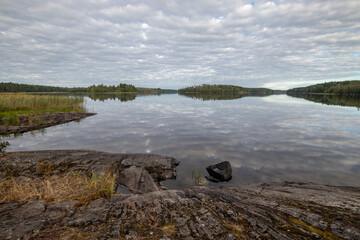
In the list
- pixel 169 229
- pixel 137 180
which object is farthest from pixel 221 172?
pixel 169 229

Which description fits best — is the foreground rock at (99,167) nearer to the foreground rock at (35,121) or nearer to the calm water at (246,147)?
the calm water at (246,147)

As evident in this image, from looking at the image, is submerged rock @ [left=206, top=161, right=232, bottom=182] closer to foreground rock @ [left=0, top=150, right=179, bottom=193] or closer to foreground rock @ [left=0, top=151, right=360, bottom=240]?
foreground rock @ [left=0, top=150, right=179, bottom=193]

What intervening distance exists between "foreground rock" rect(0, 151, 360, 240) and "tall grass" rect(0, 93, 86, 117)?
27.5m

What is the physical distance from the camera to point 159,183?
31.9 ft

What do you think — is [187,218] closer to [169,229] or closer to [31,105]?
[169,229]

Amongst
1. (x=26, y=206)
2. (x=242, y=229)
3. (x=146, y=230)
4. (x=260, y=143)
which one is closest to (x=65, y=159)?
(x=26, y=206)

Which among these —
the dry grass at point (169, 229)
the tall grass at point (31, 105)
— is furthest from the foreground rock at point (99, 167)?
the tall grass at point (31, 105)

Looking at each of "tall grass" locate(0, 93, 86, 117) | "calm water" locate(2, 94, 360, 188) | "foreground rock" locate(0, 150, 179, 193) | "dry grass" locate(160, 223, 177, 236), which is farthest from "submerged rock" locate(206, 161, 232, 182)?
"tall grass" locate(0, 93, 86, 117)

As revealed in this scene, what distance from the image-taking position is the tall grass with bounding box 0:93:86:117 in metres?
27.2

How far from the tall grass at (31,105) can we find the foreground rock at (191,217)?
2754 centimetres

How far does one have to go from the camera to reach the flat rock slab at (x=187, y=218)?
3863 mm

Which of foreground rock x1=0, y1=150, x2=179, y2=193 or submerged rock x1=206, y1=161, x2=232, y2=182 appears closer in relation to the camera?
foreground rock x1=0, y1=150, x2=179, y2=193

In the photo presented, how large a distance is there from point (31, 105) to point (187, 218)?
3792 cm

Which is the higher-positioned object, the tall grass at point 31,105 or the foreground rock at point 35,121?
the tall grass at point 31,105
